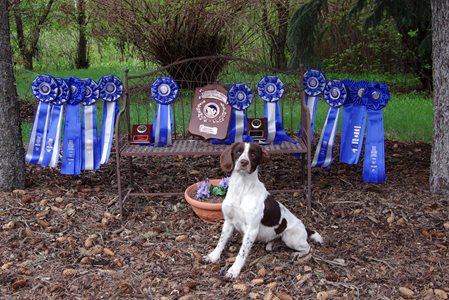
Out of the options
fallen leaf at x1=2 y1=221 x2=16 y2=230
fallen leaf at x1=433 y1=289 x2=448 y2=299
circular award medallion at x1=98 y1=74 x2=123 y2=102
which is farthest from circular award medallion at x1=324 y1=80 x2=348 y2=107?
fallen leaf at x1=2 y1=221 x2=16 y2=230

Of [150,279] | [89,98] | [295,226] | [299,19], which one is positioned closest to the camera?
[150,279]

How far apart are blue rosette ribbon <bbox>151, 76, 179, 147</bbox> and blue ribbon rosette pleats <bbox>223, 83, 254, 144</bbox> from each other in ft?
1.65

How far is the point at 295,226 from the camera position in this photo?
12.1 ft

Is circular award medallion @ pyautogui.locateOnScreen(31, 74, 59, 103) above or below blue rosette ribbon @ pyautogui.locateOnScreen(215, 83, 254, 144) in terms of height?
above

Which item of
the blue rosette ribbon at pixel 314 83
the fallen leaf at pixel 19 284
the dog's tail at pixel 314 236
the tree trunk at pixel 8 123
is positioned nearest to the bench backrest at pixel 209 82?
the blue rosette ribbon at pixel 314 83

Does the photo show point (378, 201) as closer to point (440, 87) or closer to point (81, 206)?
point (440, 87)

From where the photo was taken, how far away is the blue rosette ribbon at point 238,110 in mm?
4793

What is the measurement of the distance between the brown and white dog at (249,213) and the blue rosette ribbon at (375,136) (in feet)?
4.82

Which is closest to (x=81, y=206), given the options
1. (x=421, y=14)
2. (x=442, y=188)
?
(x=442, y=188)

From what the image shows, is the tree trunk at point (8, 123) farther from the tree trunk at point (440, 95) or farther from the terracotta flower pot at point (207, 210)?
the tree trunk at point (440, 95)

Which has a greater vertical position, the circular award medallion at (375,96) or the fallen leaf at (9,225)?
the circular award medallion at (375,96)

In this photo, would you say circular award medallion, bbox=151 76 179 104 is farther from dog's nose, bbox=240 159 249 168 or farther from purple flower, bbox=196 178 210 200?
dog's nose, bbox=240 159 249 168

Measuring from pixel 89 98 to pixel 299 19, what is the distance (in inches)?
102

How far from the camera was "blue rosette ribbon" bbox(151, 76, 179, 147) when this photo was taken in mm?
4793
